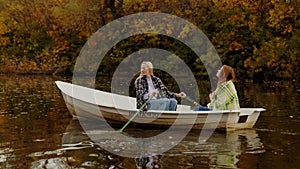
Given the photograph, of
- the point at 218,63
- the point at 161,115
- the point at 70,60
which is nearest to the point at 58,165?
the point at 161,115

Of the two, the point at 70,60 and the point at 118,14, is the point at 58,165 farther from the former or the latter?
the point at 70,60

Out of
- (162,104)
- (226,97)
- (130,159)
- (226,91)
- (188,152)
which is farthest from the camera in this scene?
(162,104)

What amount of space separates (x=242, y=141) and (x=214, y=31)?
63.2ft

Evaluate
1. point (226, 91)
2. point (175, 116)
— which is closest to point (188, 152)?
point (175, 116)

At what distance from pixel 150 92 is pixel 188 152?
105 inches

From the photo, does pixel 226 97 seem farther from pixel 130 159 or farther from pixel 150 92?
pixel 130 159

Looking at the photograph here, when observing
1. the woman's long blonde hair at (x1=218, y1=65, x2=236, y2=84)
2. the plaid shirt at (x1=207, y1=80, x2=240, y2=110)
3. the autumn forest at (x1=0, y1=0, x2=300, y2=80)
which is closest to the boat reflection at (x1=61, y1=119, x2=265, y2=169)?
the plaid shirt at (x1=207, y1=80, x2=240, y2=110)

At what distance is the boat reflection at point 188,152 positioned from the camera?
20.2 ft

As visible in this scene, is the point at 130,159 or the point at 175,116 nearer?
the point at 130,159

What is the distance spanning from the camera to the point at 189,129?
28.6ft

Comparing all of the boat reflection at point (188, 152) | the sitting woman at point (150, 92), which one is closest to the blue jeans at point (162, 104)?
the sitting woman at point (150, 92)

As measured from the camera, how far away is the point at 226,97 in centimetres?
A: 862

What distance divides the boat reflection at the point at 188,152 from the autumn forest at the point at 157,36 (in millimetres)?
15747

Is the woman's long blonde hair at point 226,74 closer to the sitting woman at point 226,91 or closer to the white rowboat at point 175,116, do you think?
the sitting woman at point 226,91
